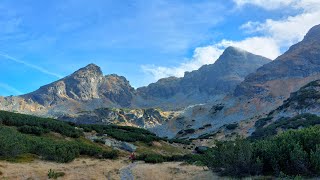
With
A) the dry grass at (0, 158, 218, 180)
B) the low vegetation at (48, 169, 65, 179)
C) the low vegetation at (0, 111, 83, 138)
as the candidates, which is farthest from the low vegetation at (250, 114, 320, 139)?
the low vegetation at (48, 169, 65, 179)

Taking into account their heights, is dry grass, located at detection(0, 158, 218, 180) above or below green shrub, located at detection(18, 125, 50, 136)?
below

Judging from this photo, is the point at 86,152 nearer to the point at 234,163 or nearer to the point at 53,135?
the point at 53,135

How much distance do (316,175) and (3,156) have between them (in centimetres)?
2616

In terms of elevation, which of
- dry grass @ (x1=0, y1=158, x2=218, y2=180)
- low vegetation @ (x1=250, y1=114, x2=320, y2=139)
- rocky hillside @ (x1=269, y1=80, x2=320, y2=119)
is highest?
rocky hillside @ (x1=269, y1=80, x2=320, y2=119)

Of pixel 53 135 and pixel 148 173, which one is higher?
pixel 53 135

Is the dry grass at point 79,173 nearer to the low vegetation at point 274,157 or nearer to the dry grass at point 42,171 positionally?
the dry grass at point 42,171

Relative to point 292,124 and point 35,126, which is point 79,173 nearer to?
point 35,126

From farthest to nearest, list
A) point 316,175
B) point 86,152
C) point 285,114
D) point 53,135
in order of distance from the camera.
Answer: point 285,114
point 53,135
point 86,152
point 316,175

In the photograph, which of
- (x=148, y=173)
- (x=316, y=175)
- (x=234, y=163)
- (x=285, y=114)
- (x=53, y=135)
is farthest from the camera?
(x=285, y=114)

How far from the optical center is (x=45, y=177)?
25.3 meters

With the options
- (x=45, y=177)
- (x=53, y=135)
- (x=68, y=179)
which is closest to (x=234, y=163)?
(x=68, y=179)

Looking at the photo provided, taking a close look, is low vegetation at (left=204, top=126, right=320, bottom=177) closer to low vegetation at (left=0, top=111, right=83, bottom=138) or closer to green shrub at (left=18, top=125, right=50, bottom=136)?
green shrub at (left=18, top=125, right=50, bottom=136)

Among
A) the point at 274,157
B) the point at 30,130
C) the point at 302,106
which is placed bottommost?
the point at 274,157

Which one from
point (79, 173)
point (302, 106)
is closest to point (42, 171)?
point (79, 173)
